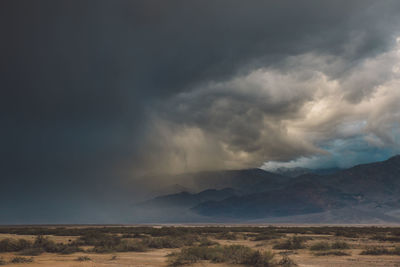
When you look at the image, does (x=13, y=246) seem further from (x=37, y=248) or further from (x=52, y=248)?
(x=52, y=248)

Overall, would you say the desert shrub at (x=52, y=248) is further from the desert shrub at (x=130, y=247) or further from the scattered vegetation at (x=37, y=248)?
the desert shrub at (x=130, y=247)

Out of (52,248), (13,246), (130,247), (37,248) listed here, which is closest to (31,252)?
(37,248)

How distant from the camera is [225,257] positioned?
24766mm

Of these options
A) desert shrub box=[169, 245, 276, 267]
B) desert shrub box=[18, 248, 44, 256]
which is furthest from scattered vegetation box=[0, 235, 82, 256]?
desert shrub box=[169, 245, 276, 267]

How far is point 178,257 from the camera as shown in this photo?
24.1 meters

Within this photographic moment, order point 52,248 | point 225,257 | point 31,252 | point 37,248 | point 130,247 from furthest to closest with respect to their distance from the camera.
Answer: point 130,247 < point 52,248 < point 37,248 < point 31,252 < point 225,257

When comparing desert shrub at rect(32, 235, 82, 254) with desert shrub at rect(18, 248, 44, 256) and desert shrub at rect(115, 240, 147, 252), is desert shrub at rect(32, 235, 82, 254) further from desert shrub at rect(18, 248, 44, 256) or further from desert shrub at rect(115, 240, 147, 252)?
desert shrub at rect(115, 240, 147, 252)

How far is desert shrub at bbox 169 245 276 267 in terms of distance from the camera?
22.4m

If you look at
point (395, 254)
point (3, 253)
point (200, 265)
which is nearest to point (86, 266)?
point (200, 265)

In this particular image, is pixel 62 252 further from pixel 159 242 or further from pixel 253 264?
pixel 253 264

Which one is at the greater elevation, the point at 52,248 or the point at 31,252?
the point at 52,248

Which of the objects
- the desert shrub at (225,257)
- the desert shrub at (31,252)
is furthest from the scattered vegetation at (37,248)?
the desert shrub at (225,257)

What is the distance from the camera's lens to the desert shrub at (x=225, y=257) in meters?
22.4

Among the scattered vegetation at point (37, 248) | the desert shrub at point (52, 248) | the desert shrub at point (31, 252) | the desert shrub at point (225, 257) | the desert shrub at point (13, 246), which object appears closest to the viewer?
the desert shrub at point (225, 257)
